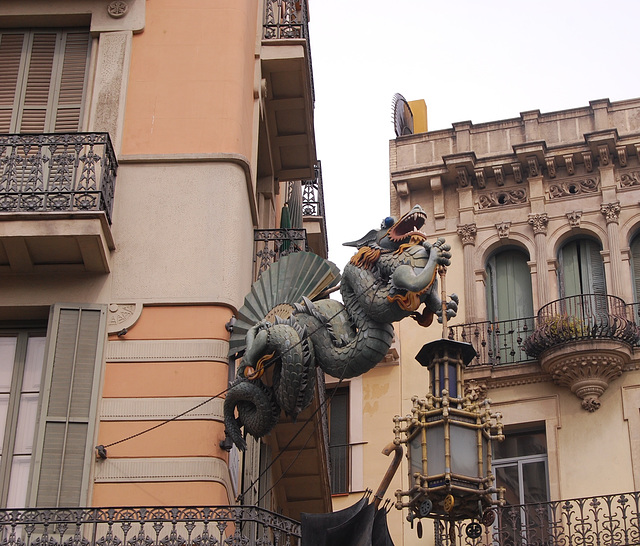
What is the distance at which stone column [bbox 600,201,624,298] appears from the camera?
26.2 m

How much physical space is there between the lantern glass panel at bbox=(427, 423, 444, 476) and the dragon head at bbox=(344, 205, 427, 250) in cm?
199

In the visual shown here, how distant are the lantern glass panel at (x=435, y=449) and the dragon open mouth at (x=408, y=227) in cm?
202

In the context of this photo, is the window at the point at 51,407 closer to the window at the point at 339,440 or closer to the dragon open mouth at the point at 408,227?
the dragon open mouth at the point at 408,227

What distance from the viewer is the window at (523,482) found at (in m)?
23.8

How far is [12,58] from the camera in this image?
15414mm

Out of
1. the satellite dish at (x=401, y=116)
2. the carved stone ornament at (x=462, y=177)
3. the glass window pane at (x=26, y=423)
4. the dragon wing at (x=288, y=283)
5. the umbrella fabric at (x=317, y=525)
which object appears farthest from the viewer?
the satellite dish at (x=401, y=116)

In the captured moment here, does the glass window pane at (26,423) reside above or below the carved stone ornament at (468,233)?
below

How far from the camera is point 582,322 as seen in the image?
2531 centimetres

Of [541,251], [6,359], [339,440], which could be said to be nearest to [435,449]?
[6,359]

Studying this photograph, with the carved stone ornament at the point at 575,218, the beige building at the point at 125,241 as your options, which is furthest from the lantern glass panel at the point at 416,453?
the carved stone ornament at the point at 575,218

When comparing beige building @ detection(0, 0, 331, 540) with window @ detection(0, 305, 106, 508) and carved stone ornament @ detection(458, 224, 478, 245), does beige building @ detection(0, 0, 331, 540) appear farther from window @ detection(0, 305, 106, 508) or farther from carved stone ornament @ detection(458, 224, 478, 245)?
carved stone ornament @ detection(458, 224, 478, 245)

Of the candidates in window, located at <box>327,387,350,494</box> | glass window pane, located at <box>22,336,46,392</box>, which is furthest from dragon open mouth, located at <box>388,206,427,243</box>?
window, located at <box>327,387,350,494</box>

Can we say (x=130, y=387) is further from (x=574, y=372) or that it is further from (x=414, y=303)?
(x=574, y=372)

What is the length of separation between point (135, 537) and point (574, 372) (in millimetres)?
14792
